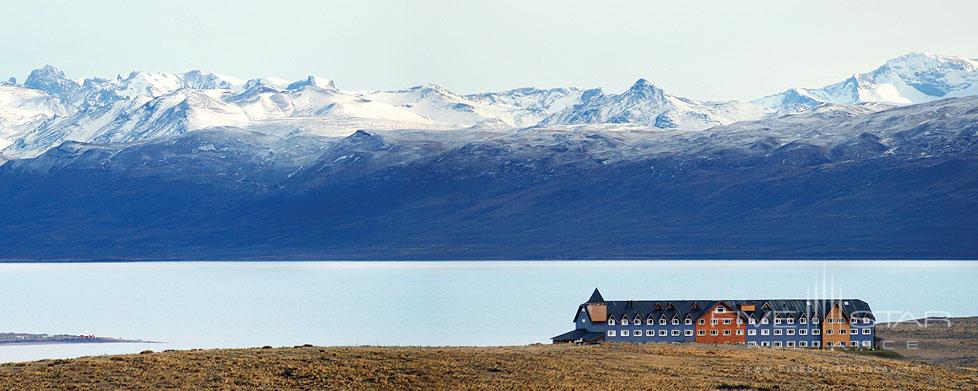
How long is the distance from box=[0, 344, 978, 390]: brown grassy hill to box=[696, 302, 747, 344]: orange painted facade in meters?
26.1

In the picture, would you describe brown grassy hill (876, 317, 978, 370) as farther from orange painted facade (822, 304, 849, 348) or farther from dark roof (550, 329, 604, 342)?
dark roof (550, 329, 604, 342)

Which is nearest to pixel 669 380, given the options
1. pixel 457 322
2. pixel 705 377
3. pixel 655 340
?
pixel 705 377

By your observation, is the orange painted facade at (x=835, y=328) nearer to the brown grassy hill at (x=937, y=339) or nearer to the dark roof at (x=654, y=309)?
the brown grassy hill at (x=937, y=339)

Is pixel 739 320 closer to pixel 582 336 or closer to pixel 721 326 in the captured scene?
pixel 721 326

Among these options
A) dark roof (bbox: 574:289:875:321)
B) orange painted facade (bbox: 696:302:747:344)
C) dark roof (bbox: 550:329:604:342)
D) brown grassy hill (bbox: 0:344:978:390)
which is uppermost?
dark roof (bbox: 574:289:875:321)

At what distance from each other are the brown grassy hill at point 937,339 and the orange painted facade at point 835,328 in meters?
4.13

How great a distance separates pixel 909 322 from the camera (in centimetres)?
13575

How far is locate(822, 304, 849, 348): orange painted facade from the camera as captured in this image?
101188mm

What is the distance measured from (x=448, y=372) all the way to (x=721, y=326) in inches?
1614

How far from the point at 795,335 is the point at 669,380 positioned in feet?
130

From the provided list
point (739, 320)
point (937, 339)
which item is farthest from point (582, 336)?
point (937, 339)

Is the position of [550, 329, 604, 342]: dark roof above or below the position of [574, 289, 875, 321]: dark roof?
below

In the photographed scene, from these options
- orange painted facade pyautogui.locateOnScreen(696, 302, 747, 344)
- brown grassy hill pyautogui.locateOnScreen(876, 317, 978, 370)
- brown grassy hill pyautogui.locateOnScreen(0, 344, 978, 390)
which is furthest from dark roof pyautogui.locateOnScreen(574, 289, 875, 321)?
brown grassy hill pyautogui.locateOnScreen(0, 344, 978, 390)

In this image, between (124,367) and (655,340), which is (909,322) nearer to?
(655,340)
